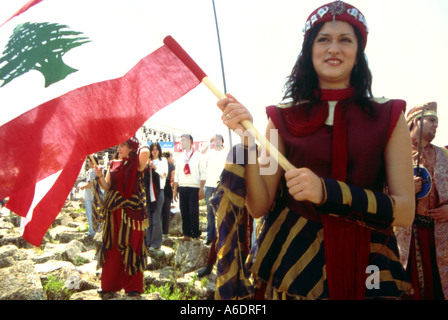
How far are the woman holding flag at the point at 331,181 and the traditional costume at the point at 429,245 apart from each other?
1.62 meters

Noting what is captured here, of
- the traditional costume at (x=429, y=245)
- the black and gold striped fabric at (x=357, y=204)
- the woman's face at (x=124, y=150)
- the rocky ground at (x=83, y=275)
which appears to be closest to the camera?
the black and gold striped fabric at (x=357, y=204)

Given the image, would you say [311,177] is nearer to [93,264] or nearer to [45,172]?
[45,172]

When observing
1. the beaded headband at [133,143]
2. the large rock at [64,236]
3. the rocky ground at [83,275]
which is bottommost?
the rocky ground at [83,275]

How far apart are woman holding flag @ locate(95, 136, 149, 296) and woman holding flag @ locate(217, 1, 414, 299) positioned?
3278 mm

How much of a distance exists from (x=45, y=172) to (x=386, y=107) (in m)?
1.57

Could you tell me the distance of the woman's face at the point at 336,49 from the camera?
1.46 meters

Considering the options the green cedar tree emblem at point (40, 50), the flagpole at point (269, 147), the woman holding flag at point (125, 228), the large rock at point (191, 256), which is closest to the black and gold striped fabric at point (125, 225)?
the woman holding flag at point (125, 228)

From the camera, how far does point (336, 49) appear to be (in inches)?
56.9

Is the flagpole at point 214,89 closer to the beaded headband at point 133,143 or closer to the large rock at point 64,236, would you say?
the beaded headband at point 133,143

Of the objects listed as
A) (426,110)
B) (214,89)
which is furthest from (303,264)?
(426,110)

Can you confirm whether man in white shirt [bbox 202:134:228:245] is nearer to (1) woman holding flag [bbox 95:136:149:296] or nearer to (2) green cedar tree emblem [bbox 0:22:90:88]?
(1) woman holding flag [bbox 95:136:149:296]

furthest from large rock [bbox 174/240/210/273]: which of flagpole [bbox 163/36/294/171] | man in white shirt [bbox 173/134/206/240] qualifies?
flagpole [bbox 163/36/294/171]

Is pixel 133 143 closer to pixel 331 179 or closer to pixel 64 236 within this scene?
pixel 331 179
